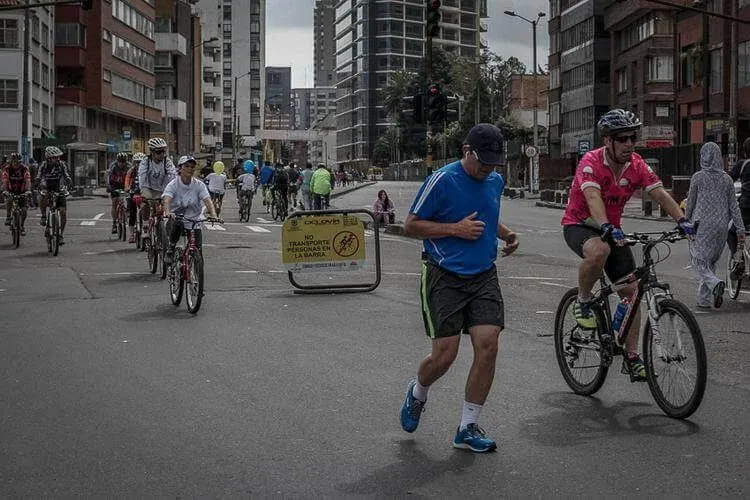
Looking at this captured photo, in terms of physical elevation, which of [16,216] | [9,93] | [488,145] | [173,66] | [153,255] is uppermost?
[173,66]

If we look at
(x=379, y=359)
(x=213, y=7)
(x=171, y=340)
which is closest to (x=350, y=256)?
(x=171, y=340)

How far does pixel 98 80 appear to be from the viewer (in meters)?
86.0

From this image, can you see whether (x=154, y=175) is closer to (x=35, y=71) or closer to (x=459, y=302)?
(x=459, y=302)

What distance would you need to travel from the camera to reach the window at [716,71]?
57562 millimetres

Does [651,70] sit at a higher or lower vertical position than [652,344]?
higher

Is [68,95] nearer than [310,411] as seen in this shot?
No

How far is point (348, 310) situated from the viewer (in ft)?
46.4

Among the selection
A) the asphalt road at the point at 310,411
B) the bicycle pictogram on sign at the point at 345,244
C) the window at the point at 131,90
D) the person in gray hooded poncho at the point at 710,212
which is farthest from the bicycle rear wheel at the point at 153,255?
the window at the point at 131,90

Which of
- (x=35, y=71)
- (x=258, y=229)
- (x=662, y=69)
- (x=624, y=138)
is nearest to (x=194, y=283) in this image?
(x=624, y=138)

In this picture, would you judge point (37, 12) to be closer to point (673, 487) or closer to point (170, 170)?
point (170, 170)

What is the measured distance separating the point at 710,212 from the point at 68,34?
7459 centimetres

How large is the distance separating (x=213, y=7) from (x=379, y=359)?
150209 mm

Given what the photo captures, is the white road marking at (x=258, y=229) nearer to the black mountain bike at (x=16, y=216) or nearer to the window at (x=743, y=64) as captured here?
the black mountain bike at (x=16, y=216)

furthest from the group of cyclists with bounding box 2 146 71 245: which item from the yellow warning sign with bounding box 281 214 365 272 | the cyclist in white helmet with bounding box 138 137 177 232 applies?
the yellow warning sign with bounding box 281 214 365 272
